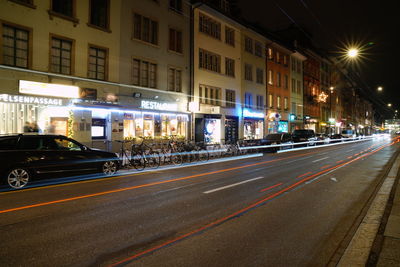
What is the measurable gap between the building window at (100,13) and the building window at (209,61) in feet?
31.0

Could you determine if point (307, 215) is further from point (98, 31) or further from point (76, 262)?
point (98, 31)

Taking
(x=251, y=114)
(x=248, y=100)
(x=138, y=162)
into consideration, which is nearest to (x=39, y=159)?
(x=138, y=162)

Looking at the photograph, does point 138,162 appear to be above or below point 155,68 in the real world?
below

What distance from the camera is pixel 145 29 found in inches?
837

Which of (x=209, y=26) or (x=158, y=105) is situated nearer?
(x=158, y=105)

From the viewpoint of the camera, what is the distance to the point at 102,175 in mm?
11766

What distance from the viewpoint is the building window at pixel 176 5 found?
2323cm

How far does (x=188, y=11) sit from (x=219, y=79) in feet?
22.3

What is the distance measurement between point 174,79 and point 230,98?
8348 mm

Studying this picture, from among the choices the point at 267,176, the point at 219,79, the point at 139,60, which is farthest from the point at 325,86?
the point at 267,176

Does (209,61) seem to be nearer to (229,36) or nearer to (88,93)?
(229,36)

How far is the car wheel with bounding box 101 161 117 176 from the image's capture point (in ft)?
37.8

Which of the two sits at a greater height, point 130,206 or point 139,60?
point 139,60

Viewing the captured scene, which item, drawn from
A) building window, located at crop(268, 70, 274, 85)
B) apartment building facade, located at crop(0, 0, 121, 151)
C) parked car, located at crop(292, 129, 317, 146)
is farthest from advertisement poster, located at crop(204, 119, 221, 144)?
building window, located at crop(268, 70, 274, 85)
